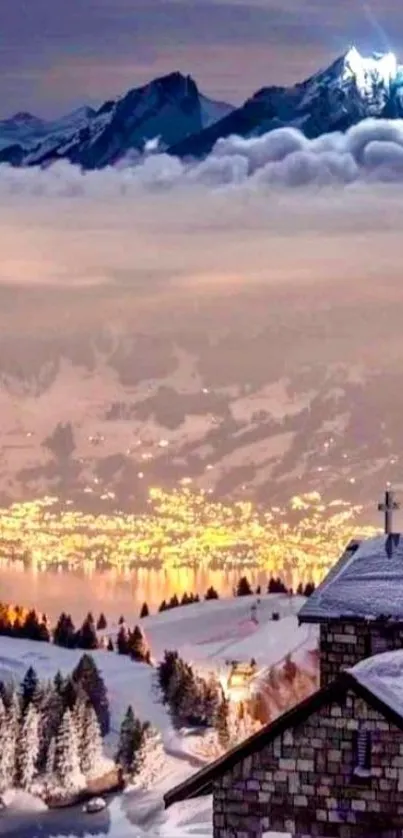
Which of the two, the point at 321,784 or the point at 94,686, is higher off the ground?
the point at 321,784

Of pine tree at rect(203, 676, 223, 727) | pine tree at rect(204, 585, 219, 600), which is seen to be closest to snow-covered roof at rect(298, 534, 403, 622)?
pine tree at rect(203, 676, 223, 727)

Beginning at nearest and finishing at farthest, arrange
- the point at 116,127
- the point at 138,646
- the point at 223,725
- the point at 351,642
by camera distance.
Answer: the point at 351,642
the point at 223,725
the point at 138,646
the point at 116,127

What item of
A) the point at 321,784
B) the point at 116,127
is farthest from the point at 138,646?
the point at 321,784

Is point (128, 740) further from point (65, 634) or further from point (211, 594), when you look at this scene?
point (211, 594)

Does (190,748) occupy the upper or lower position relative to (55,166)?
lower

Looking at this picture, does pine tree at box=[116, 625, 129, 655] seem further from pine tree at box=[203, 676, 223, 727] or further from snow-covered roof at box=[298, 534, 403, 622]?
snow-covered roof at box=[298, 534, 403, 622]

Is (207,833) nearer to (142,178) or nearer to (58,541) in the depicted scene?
(58,541)

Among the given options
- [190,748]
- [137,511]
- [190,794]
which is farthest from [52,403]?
[190,794]
